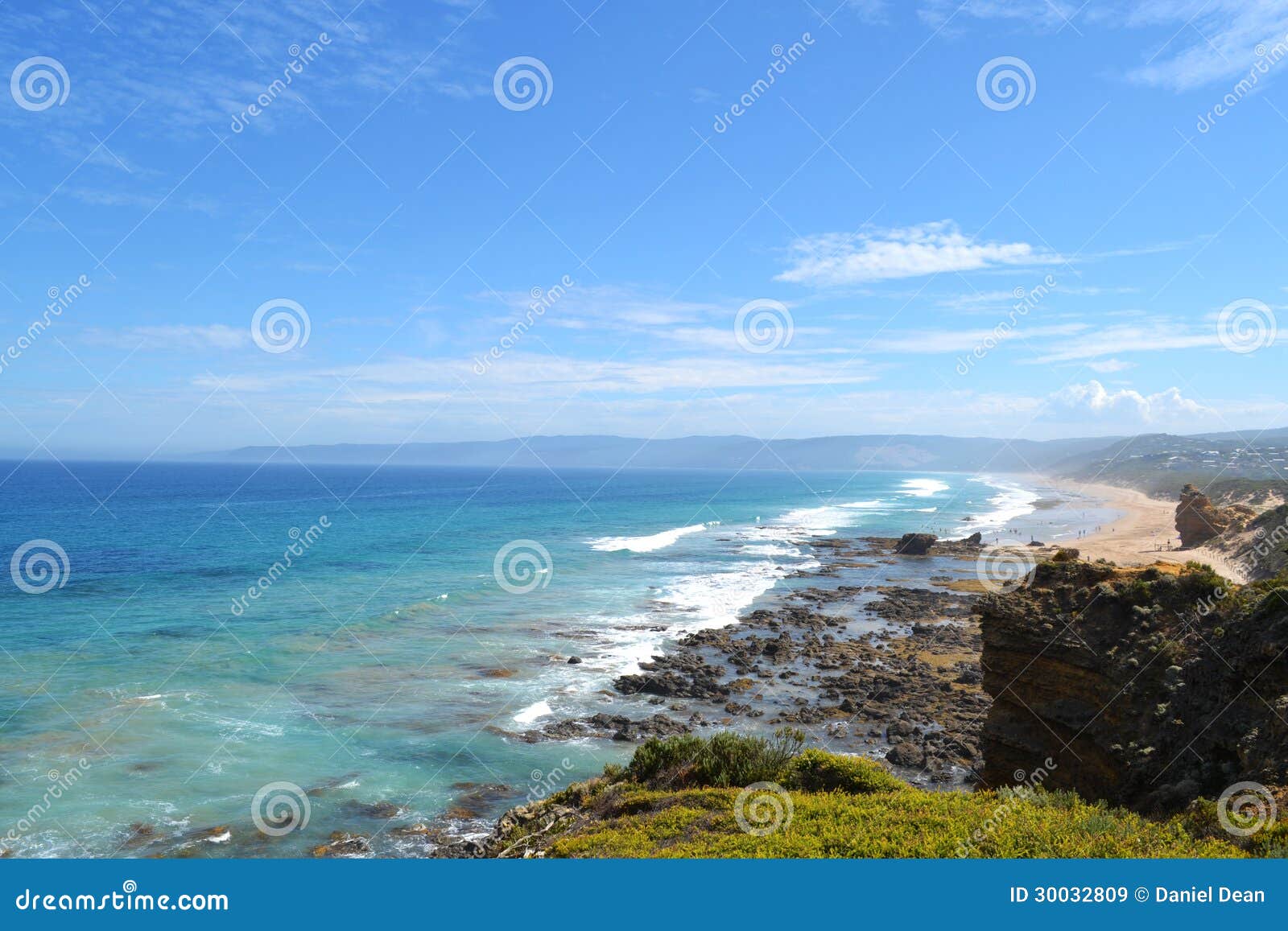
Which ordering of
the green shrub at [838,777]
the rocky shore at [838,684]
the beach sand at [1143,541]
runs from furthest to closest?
the beach sand at [1143,541] < the rocky shore at [838,684] < the green shrub at [838,777]

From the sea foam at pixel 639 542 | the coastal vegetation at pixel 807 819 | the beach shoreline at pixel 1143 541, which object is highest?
the sea foam at pixel 639 542

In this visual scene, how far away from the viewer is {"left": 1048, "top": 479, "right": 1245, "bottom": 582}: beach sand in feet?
171

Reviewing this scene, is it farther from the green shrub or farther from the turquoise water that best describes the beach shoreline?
the green shrub

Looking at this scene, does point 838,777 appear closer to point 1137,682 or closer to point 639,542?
point 1137,682

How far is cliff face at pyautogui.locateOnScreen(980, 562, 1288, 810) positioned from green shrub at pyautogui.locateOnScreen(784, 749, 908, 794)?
12.8 ft

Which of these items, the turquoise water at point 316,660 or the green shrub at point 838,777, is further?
the turquoise water at point 316,660

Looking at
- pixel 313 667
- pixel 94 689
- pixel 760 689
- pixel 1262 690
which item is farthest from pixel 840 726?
pixel 94 689

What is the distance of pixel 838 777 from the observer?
12195 mm

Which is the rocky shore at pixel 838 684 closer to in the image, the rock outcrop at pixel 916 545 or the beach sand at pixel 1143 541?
the beach sand at pixel 1143 541

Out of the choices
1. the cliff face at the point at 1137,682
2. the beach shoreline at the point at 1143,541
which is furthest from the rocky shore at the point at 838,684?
the beach shoreline at the point at 1143,541

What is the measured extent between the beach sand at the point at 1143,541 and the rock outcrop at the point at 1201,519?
158 centimetres

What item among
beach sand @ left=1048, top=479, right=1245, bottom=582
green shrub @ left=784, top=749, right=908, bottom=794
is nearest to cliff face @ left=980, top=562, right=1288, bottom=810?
green shrub @ left=784, top=749, right=908, bottom=794

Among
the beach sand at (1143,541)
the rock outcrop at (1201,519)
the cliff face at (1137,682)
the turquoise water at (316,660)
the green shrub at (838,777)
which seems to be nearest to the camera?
the cliff face at (1137,682)

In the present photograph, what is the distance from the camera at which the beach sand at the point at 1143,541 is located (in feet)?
A: 171
